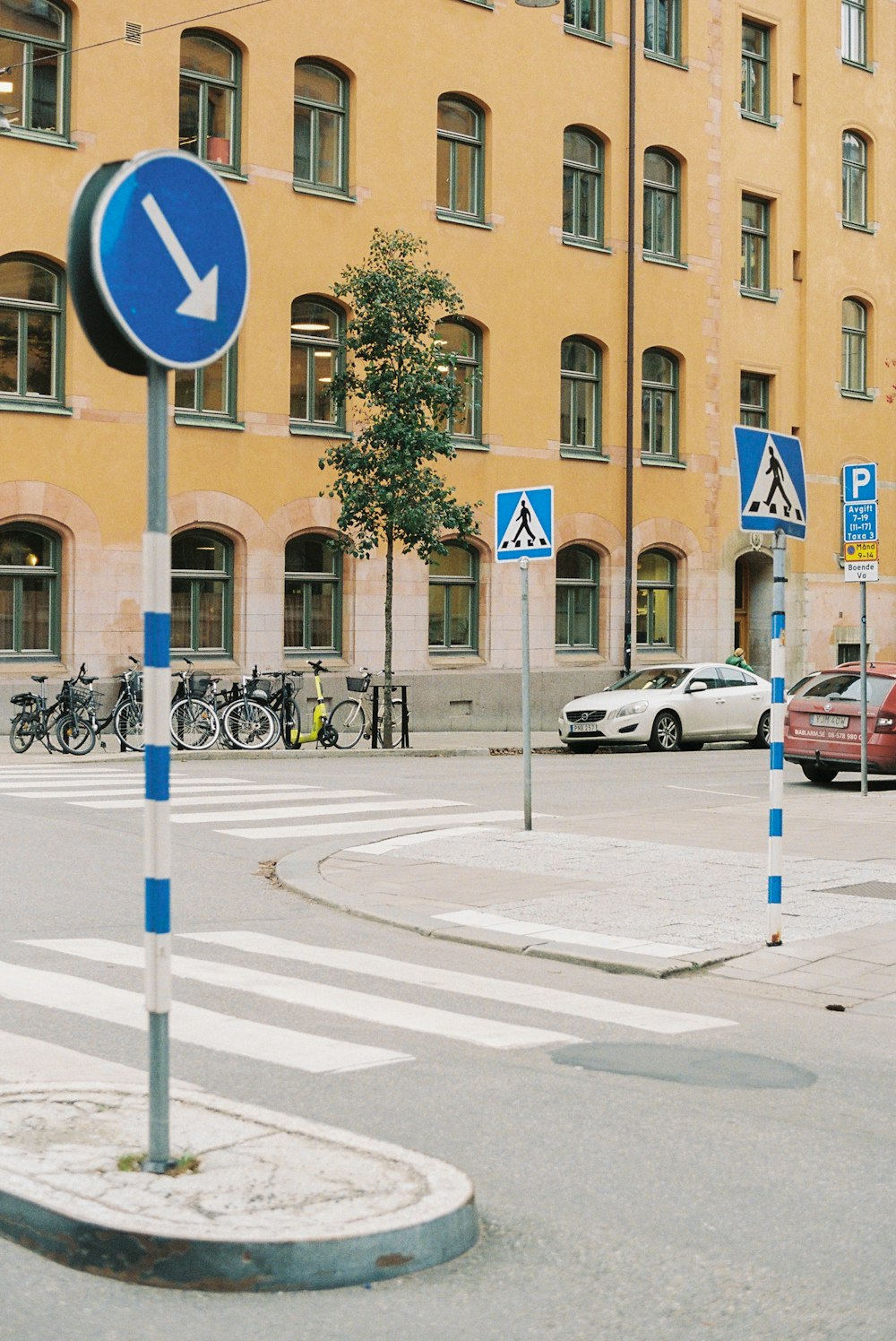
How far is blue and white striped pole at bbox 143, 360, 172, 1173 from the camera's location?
4637 mm

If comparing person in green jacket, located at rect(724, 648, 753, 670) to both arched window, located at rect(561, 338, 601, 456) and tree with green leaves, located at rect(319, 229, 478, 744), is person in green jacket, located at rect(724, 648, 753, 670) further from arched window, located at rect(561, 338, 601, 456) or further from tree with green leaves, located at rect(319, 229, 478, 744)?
tree with green leaves, located at rect(319, 229, 478, 744)

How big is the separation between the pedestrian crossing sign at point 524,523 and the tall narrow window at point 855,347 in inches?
1058

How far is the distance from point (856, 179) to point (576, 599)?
13118mm

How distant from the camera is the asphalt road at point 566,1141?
406 cm

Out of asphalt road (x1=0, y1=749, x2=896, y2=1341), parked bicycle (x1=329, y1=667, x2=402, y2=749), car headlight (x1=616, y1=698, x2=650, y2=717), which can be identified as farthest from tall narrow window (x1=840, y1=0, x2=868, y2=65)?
asphalt road (x1=0, y1=749, x2=896, y2=1341)

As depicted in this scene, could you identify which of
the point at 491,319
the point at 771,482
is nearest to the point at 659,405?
the point at 491,319

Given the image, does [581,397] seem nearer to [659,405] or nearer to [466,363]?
[659,405]

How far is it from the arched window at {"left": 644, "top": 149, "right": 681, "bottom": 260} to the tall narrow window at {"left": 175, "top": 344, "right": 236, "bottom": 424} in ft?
34.4

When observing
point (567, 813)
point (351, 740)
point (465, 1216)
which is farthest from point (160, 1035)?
point (351, 740)

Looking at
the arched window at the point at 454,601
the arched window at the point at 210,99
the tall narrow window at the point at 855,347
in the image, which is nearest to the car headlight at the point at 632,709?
the arched window at the point at 454,601

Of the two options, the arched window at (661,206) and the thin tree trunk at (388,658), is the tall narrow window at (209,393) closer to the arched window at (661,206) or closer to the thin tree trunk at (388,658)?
the thin tree trunk at (388,658)

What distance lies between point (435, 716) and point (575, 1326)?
27.5 m

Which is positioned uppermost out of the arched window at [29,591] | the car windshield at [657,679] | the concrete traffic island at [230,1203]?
the arched window at [29,591]

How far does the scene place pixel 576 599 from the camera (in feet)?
113
